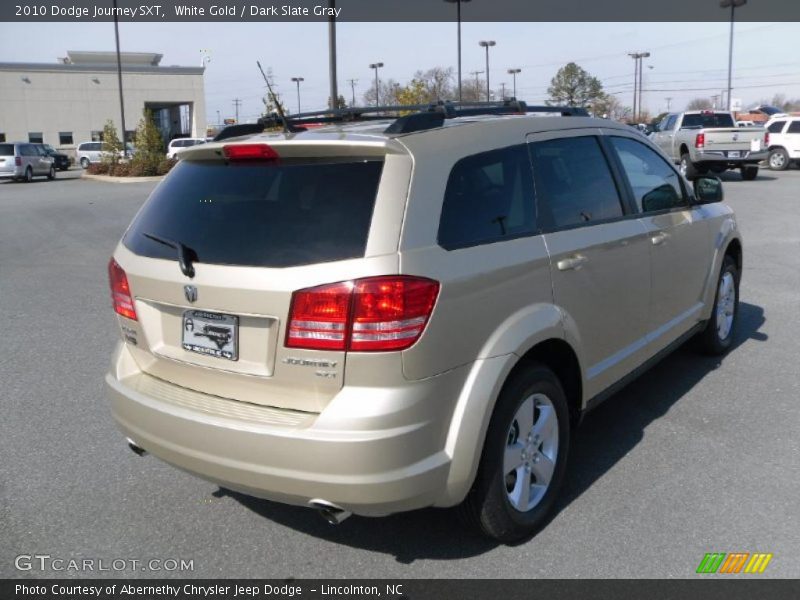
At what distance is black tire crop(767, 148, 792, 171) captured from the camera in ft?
92.6

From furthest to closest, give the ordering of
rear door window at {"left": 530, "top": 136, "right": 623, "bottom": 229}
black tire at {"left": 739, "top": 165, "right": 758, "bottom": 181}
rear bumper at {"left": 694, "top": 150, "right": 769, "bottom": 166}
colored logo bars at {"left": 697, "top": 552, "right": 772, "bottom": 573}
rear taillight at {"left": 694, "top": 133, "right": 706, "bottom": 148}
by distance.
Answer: black tire at {"left": 739, "top": 165, "right": 758, "bottom": 181}
rear bumper at {"left": 694, "top": 150, "right": 769, "bottom": 166}
rear taillight at {"left": 694, "top": 133, "right": 706, "bottom": 148}
rear door window at {"left": 530, "top": 136, "right": 623, "bottom": 229}
colored logo bars at {"left": 697, "top": 552, "right": 772, "bottom": 573}

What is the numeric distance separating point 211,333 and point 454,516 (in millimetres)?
1428

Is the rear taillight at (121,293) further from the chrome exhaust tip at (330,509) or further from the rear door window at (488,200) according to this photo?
the rear door window at (488,200)

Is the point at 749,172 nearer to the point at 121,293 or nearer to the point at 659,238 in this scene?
the point at 659,238

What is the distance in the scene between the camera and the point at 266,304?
2.93m

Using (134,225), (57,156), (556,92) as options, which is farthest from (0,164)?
(556,92)

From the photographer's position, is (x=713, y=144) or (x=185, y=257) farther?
(x=713, y=144)

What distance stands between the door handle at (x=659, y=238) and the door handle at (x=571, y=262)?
923 millimetres

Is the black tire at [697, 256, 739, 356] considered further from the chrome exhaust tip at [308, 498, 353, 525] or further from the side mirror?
the chrome exhaust tip at [308, 498, 353, 525]

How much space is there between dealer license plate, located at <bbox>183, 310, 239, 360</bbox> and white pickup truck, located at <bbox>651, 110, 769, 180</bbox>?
67.9 ft

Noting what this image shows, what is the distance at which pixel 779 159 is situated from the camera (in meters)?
28.4

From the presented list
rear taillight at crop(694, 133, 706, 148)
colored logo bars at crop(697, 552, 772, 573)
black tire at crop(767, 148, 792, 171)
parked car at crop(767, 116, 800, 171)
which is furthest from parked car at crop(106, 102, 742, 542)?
black tire at crop(767, 148, 792, 171)

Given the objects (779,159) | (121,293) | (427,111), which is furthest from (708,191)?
(779,159)

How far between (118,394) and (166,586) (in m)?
0.86
